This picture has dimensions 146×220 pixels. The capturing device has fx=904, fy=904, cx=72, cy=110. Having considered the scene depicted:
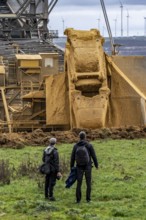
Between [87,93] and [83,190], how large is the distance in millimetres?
10682

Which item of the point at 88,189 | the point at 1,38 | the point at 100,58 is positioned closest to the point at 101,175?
the point at 88,189

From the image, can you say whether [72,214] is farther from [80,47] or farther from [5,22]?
[5,22]

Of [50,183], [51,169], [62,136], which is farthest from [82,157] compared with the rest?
[62,136]

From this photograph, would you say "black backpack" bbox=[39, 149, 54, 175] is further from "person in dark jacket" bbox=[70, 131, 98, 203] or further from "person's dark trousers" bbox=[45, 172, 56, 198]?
"person in dark jacket" bbox=[70, 131, 98, 203]

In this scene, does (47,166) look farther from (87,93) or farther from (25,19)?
(25,19)

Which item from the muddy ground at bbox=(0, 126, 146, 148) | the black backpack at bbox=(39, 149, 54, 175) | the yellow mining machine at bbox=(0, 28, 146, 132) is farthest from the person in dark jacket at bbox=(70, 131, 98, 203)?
the yellow mining machine at bbox=(0, 28, 146, 132)

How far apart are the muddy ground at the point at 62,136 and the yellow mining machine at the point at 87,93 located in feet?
2.07

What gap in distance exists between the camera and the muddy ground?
2666cm

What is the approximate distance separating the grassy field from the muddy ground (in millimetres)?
1382

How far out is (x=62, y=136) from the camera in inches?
1067

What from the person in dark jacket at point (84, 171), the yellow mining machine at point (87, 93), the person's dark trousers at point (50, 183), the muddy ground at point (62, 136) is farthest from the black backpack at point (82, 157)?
the yellow mining machine at point (87, 93)

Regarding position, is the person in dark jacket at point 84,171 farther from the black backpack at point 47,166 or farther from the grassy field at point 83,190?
the black backpack at point 47,166

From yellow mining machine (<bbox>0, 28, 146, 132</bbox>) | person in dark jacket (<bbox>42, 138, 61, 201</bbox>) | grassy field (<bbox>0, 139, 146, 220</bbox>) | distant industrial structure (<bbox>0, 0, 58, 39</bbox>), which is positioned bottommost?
grassy field (<bbox>0, 139, 146, 220</bbox>)

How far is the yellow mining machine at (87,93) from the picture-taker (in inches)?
1110
